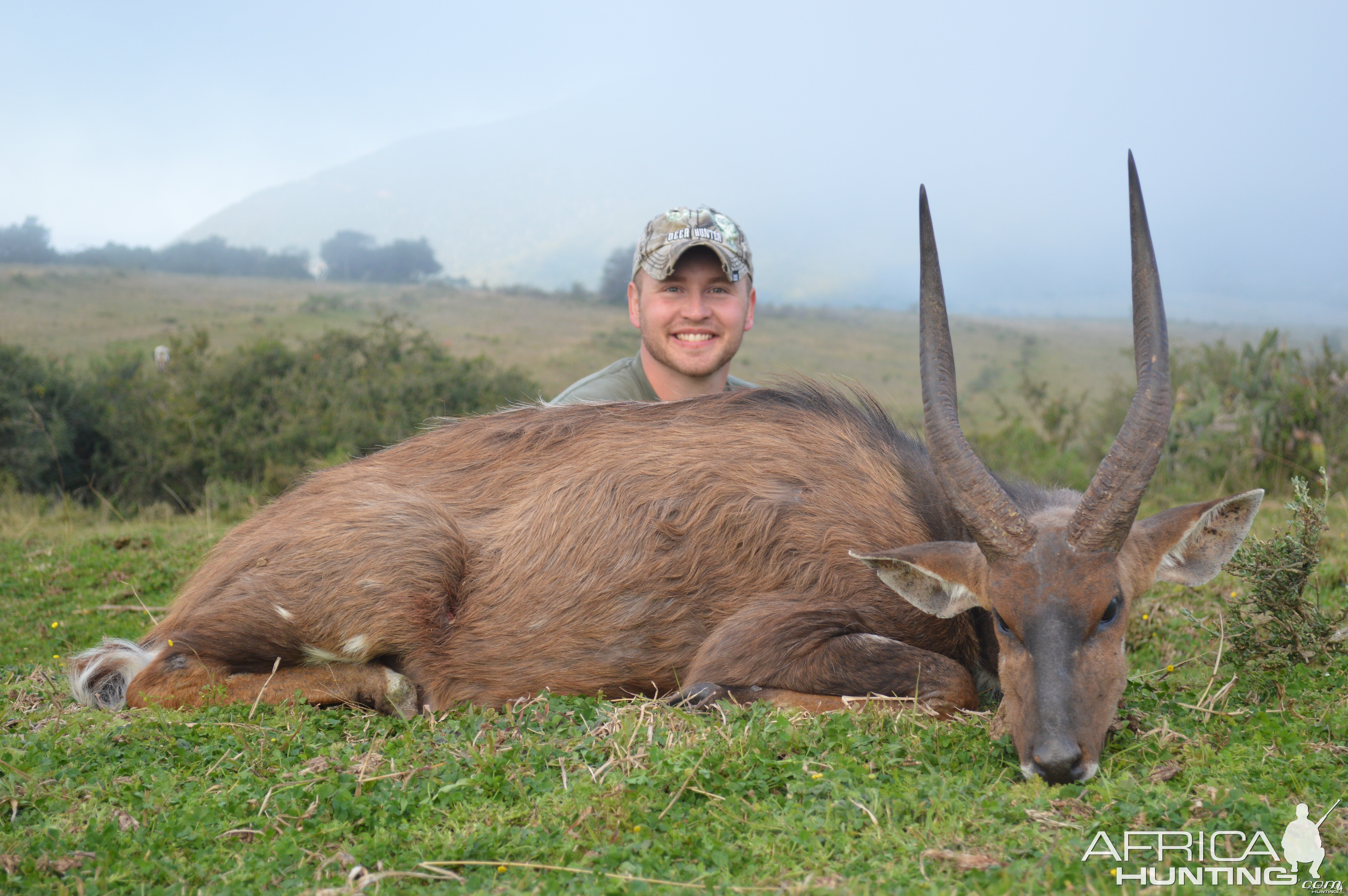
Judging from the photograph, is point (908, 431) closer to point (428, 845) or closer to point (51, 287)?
point (428, 845)

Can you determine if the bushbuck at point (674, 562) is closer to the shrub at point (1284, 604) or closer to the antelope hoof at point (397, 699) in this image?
the antelope hoof at point (397, 699)

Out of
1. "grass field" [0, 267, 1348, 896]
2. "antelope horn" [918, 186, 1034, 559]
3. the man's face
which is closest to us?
"grass field" [0, 267, 1348, 896]

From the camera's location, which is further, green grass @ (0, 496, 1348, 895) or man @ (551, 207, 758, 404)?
man @ (551, 207, 758, 404)

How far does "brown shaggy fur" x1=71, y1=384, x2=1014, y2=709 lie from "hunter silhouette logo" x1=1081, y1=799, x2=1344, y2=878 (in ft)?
4.87

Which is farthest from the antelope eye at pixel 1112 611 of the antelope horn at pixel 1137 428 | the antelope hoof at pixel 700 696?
the antelope hoof at pixel 700 696

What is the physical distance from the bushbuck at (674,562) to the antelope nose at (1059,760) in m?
0.35

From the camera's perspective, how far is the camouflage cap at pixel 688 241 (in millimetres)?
6340

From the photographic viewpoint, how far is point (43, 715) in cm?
439

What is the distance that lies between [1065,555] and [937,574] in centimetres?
54

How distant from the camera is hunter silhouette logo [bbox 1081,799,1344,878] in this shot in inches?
99.6

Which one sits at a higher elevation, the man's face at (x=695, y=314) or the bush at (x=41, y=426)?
the man's face at (x=695, y=314)

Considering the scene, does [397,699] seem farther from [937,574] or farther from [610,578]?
[937,574]

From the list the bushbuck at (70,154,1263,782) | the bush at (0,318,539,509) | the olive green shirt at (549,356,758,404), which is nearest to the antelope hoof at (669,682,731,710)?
the bushbuck at (70,154,1263,782)

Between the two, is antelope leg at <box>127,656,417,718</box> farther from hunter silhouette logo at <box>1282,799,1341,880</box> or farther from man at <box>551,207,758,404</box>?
hunter silhouette logo at <box>1282,799,1341,880</box>
